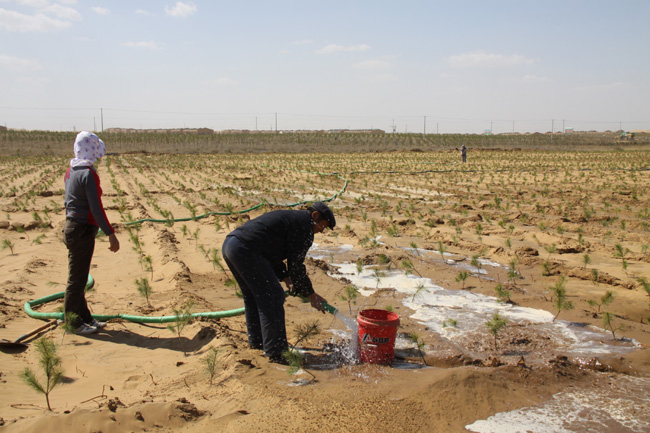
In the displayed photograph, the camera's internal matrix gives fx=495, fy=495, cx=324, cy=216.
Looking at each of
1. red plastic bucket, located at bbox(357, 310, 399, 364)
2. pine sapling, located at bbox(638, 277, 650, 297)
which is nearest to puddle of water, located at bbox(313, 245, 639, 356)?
red plastic bucket, located at bbox(357, 310, 399, 364)

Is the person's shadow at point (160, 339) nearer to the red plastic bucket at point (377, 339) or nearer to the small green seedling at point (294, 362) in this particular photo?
the small green seedling at point (294, 362)

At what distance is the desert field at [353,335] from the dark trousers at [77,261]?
301mm

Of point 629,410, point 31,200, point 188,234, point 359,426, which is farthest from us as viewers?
point 31,200

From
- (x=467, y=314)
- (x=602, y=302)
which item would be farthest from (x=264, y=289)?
(x=602, y=302)

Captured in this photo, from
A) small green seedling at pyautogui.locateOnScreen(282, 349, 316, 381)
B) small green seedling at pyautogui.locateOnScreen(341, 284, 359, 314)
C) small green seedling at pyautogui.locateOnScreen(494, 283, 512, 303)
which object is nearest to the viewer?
small green seedling at pyautogui.locateOnScreen(282, 349, 316, 381)

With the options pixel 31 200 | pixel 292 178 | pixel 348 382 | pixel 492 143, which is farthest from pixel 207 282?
pixel 492 143

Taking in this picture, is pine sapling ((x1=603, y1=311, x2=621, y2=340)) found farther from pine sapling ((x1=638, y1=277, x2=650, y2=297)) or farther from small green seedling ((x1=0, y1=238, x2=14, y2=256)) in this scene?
small green seedling ((x1=0, y1=238, x2=14, y2=256))

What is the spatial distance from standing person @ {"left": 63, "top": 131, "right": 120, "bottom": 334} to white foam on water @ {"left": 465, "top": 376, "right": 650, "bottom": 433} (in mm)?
3502

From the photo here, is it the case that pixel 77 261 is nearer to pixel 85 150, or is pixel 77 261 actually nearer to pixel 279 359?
pixel 85 150

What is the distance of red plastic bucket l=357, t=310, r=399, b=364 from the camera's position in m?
3.82

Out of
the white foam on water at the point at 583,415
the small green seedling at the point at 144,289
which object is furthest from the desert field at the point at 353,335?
the small green seedling at the point at 144,289

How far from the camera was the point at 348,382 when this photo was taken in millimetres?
3615

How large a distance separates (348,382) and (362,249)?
172 inches

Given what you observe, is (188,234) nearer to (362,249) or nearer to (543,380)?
(362,249)
